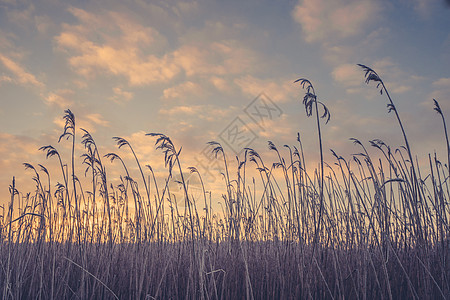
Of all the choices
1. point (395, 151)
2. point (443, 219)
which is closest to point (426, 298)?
point (443, 219)

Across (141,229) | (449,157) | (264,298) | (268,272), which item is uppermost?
(449,157)

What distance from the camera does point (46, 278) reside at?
175 inches

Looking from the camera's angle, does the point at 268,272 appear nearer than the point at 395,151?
Yes

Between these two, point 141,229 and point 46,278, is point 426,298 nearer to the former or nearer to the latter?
point 141,229

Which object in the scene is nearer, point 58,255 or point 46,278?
point 46,278

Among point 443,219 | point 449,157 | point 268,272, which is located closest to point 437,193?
point 443,219

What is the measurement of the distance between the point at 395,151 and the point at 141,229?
3.24m

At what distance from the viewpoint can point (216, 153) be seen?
3.64 metres

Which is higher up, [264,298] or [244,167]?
[244,167]

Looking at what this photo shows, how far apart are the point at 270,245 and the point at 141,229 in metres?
1.78

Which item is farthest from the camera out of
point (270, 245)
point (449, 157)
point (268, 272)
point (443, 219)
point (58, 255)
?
point (58, 255)

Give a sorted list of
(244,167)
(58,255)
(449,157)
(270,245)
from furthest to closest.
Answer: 1. (58,255)
2. (270,245)
3. (244,167)
4. (449,157)

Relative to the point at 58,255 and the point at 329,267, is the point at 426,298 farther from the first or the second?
the point at 58,255

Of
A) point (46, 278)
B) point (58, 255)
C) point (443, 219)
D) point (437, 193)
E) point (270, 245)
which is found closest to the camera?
point (443, 219)
